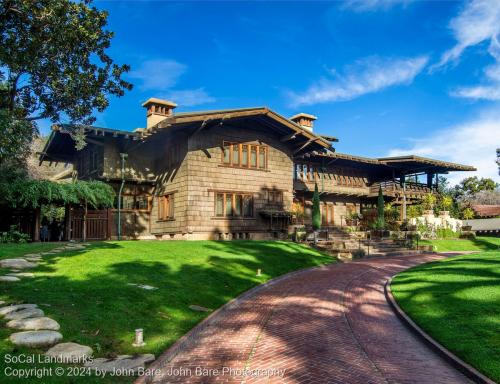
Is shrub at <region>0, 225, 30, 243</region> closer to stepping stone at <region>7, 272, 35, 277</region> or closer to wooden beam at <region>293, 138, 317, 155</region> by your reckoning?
stepping stone at <region>7, 272, 35, 277</region>

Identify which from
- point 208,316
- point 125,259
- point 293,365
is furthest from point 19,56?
point 293,365

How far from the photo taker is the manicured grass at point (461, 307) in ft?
26.8

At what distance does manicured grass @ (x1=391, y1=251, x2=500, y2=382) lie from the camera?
8.16 m

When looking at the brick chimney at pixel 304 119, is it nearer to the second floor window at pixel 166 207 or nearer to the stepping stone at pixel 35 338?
the second floor window at pixel 166 207

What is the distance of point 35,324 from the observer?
24.9 feet

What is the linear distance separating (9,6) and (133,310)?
36.4 feet

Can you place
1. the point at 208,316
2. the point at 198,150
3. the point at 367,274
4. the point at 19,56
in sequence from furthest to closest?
the point at 198,150, the point at 367,274, the point at 19,56, the point at 208,316

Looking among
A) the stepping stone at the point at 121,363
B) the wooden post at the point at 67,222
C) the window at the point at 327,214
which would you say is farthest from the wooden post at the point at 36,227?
the window at the point at 327,214

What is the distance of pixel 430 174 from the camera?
43812 millimetres

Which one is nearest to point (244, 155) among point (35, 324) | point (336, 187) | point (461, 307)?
point (336, 187)

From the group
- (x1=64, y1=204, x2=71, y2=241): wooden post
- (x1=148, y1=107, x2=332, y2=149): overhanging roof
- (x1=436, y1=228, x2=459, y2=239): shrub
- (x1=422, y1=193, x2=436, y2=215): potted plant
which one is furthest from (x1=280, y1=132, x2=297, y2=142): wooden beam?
(x1=436, y1=228, x2=459, y2=239): shrub

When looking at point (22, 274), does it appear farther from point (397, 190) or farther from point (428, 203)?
point (428, 203)

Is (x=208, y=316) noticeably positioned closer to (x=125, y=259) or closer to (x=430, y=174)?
(x=125, y=259)

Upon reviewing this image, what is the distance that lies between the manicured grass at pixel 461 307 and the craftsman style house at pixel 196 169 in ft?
42.6
